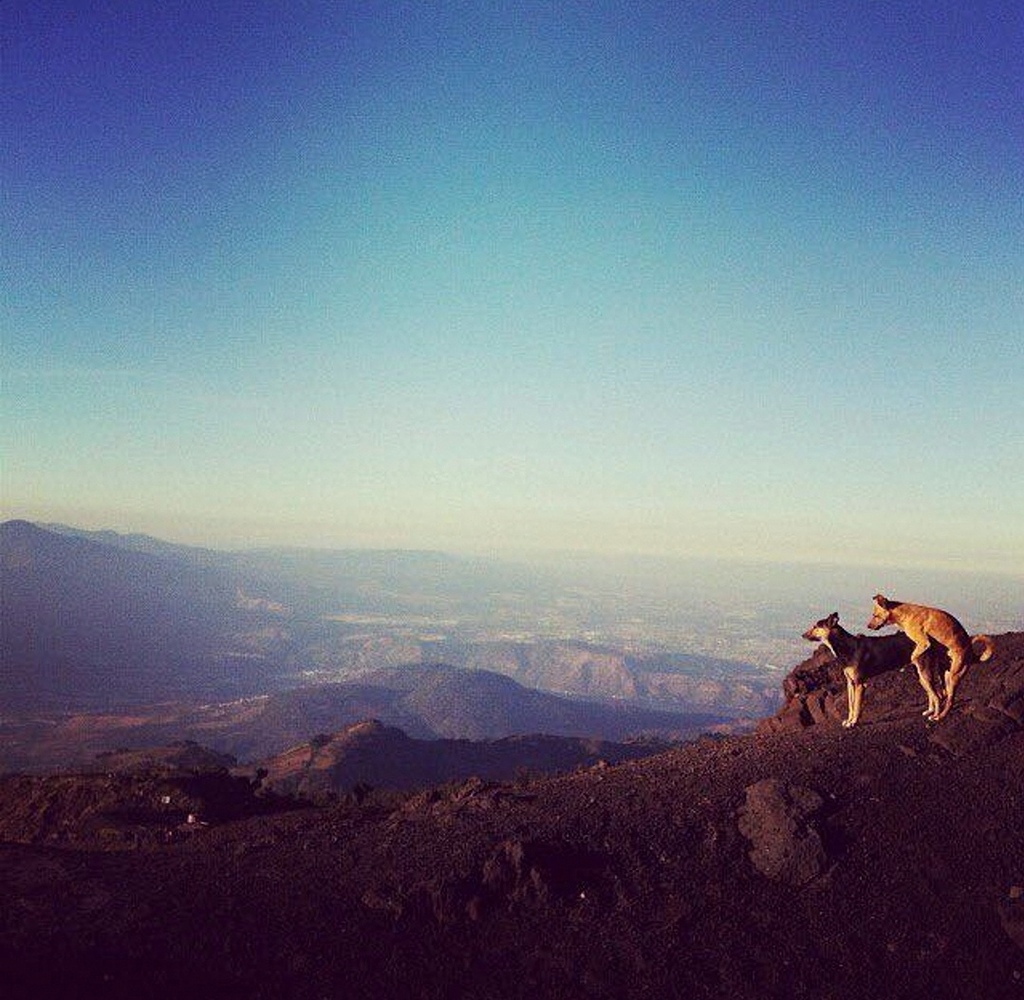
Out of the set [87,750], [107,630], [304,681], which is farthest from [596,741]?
[107,630]

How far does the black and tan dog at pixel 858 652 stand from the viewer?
13281 mm

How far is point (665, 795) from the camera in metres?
12.1

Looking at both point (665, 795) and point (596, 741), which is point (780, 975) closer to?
point (665, 795)

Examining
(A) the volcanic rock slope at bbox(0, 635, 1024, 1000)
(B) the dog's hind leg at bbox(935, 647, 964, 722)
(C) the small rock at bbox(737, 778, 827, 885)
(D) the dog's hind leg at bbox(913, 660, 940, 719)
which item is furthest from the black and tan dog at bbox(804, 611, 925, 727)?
(C) the small rock at bbox(737, 778, 827, 885)

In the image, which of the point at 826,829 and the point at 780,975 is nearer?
the point at 780,975

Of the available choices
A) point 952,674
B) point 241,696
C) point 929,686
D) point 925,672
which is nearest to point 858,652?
point 925,672

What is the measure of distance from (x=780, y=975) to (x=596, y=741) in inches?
2139

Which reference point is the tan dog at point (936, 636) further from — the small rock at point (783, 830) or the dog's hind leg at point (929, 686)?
the small rock at point (783, 830)

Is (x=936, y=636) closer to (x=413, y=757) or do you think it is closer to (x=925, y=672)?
(x=925, y=672)

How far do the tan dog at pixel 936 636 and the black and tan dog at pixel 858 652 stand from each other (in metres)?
0.35

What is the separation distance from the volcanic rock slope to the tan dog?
0.54 meters

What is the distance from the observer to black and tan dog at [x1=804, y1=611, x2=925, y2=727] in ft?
43.6

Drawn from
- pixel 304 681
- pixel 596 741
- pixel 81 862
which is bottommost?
pixel 304 681

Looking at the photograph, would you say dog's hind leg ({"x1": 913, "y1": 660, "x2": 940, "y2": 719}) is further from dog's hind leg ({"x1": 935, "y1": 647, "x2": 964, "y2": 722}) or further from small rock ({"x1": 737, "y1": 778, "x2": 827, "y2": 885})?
small rock ({"x1": 737, "y1": 778, "x2": 827, "y2": 885})
